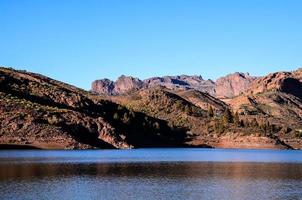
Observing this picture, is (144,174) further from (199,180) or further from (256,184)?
(256,184)

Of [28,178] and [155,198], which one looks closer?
[155,198]

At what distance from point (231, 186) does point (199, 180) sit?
8899mm

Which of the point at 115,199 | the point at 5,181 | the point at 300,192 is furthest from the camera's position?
the point at 5,181

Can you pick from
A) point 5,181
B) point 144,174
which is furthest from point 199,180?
point 5,181

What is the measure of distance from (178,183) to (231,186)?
27.4ft

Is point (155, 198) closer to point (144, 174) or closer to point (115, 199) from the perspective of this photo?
point (115, 199)

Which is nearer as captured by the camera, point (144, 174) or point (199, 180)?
point (199, 180)

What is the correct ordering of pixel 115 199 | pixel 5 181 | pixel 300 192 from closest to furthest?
pixel 115 199, pixel 300 192, pixel 5 181

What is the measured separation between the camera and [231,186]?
85.6 metres

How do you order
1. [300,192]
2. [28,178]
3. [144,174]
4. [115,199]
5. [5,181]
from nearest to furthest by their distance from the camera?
1. [115,199]
2. [300,192]
3. [5,181]
4. [28,178]
5. [144,174]

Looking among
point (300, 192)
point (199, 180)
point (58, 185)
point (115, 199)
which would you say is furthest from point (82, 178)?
point (300, 192)

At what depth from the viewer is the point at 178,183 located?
290 ft

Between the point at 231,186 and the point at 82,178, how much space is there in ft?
81.3

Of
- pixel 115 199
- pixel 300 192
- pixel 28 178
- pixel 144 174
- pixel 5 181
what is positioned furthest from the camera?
pixel 144 174
